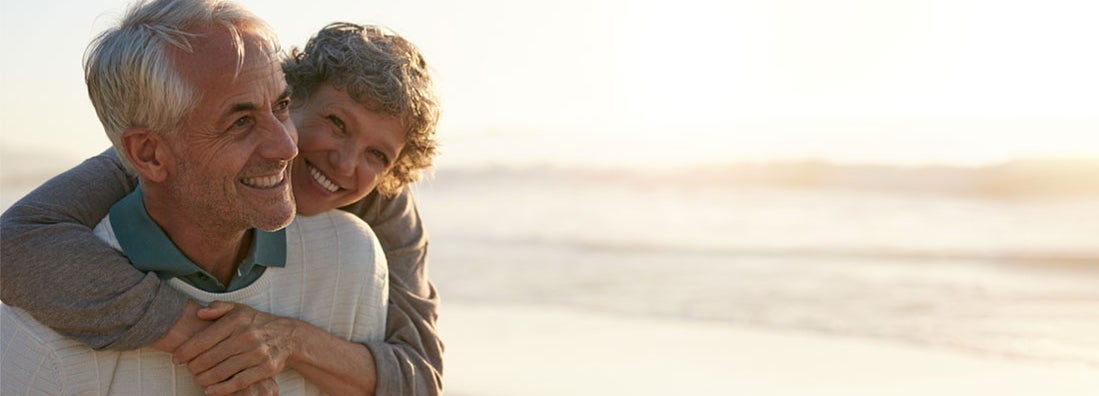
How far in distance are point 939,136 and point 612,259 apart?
8.37 meters

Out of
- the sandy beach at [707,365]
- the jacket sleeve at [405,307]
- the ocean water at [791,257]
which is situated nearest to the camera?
the jacket sleeve at [405,307]

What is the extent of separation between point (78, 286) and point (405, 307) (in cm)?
74

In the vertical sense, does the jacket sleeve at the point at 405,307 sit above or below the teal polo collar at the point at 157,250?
below

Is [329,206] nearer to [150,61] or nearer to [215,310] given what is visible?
[215,310]

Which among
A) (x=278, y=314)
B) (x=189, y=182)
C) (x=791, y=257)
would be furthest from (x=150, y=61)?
(x=791, y=257)

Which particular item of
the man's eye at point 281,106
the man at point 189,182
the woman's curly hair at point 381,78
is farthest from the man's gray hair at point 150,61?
the woman's curly hair at point 381,78

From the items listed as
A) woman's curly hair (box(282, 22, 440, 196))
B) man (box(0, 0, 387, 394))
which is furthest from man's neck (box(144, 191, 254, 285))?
woman's curly hair (box(282, 22, 440, 196))

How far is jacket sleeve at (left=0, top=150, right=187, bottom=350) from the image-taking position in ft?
7.57

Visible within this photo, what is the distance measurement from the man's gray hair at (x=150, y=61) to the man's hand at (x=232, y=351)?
348 mm

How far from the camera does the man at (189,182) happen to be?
230 centimetres

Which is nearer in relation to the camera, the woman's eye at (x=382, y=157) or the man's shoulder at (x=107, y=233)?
the man's shoulder at (x=107, y=233)

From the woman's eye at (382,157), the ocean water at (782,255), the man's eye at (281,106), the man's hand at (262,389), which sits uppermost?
the man's eye at (281,106)

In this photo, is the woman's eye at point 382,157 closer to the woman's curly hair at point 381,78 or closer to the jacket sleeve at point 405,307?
the woman's curly hair at point 381,78

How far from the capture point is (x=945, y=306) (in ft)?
25.2
